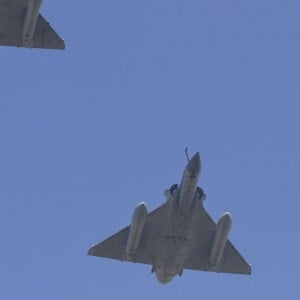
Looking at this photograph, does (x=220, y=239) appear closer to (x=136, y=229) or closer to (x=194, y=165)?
(x=136, y=229)

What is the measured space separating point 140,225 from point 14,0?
1755 centimetres

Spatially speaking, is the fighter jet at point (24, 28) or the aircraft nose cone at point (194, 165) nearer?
the aircraft nose cone at point (194, 165)

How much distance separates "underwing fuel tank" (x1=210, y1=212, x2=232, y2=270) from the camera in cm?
6400

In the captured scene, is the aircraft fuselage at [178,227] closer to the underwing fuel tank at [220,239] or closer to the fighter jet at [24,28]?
the underwing fuel tank at [220,239]

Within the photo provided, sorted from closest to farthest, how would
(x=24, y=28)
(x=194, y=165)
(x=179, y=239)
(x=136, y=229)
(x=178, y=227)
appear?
1. (x=194, y=165)
2. (x=24, y=28)
3. (x=136, y=229)
4. (x=178, y=227)
5. (x=179, y=239)

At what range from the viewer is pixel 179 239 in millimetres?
65875

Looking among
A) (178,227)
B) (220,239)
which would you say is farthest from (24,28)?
(220,239)

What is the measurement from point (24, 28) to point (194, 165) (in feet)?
47.9

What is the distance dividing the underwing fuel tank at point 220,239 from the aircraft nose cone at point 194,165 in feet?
13.3

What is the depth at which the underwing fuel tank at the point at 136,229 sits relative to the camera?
210ft

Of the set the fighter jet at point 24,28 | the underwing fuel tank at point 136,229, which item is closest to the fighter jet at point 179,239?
the underwing fuel tank at point 136,229

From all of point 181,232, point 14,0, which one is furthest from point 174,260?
point 14,0

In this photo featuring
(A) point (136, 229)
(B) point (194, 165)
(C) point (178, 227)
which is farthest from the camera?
(C) point (178, 227)

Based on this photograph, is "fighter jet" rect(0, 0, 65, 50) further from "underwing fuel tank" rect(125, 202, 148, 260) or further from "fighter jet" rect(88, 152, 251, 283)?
"fighter jet" rect(88, 152, 251, 283)
